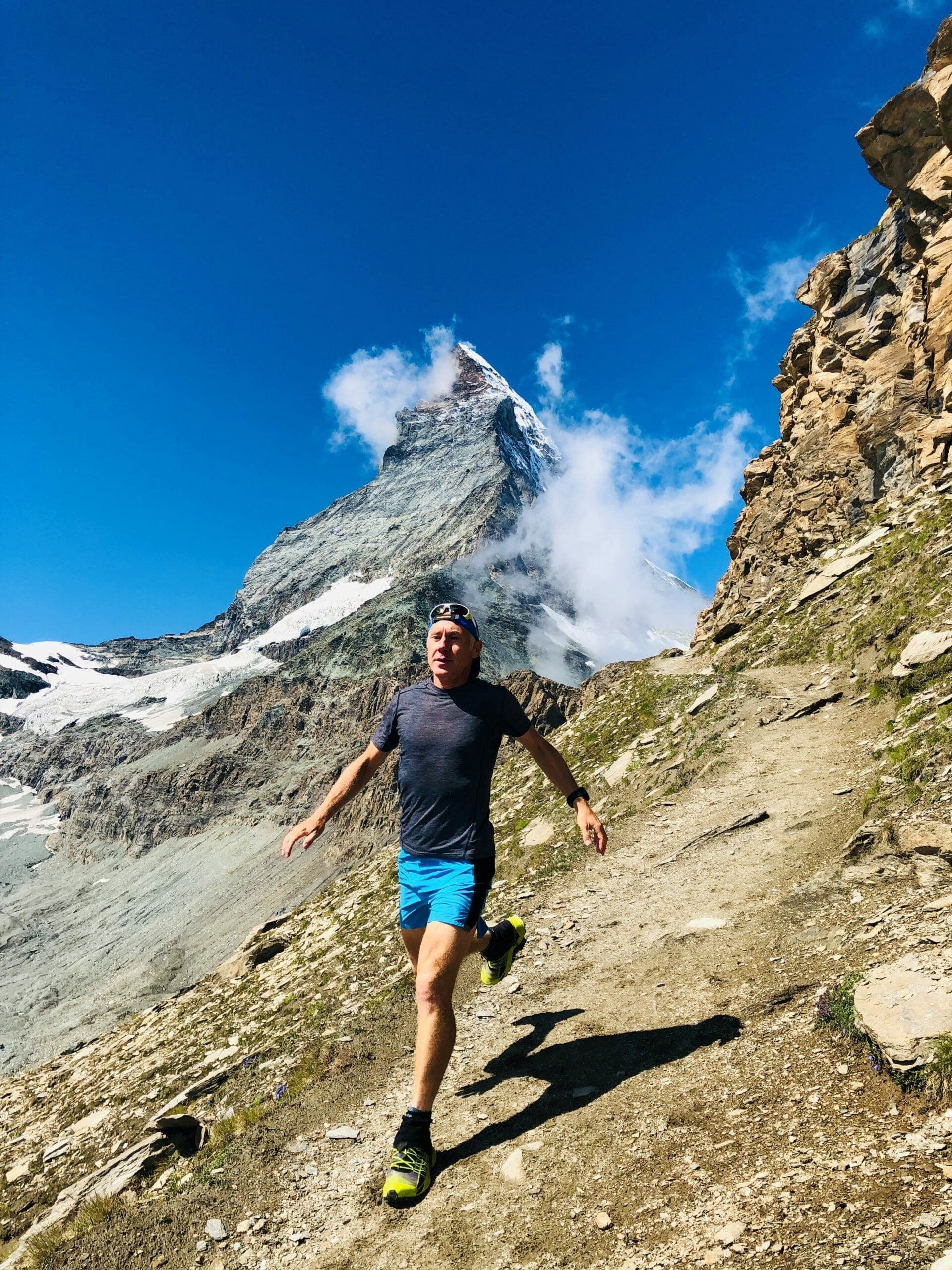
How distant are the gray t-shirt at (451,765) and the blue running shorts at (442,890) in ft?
0.25

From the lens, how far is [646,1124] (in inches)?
170

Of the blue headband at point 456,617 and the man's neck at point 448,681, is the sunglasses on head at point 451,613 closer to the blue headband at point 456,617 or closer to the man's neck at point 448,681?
the blue headband at point 456,617

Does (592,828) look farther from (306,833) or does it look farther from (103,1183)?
(103,1183)

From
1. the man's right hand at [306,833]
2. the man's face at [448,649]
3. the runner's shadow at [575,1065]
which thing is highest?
the man's face at [448,649]

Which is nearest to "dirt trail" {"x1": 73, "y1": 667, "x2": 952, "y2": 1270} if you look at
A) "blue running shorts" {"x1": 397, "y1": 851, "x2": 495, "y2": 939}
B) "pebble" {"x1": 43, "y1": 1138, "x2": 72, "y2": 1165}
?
"blue running shorts" {"x1": 397, "y1": 851, "x2": 495, "y2": 939}

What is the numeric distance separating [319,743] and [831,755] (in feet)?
598

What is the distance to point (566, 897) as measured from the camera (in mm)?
9891

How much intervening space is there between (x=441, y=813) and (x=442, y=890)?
0.59m

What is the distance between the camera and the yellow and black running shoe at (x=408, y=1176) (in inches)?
172

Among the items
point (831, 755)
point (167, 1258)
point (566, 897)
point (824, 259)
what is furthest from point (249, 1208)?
point (824, 259)

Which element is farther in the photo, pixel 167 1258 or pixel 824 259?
pixel 824 259

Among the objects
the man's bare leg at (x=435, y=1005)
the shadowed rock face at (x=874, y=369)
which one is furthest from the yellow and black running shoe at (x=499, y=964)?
the shadowed rock face at (x=874, y=369)

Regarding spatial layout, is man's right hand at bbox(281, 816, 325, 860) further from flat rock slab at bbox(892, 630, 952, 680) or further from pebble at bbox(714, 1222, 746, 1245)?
flat rock slab at bbox(892, 630, 952, 680)

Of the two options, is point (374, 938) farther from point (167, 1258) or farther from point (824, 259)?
point (824, 259)
